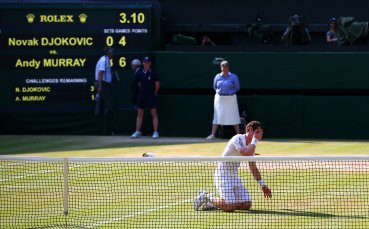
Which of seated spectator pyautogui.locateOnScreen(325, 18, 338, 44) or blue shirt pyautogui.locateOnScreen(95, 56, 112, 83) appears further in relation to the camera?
seated spectator pyautogui.locateOnScreen(325, 18, 338, 44)

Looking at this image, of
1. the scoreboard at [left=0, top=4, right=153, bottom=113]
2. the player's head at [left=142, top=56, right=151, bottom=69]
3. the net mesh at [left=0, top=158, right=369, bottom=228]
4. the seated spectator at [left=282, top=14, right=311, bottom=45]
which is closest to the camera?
the net mesh at [left=0, top=158, right=369, bottom=228]

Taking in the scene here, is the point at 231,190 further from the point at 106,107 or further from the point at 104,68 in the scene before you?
the point at 106,107

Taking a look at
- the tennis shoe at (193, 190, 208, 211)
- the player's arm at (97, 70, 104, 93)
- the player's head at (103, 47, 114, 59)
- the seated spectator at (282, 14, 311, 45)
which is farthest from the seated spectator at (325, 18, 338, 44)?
the tennis shoe at (193, 190, 208, 211)

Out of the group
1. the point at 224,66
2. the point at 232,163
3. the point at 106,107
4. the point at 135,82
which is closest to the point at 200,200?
the point at 232,163

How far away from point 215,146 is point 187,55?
3361 millimetres

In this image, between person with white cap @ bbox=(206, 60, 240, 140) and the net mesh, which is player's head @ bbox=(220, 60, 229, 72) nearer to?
person with white cap @ bbox=(206, 60, 240, 140)

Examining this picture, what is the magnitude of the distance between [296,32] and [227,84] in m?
2.47

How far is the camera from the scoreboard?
22328mm

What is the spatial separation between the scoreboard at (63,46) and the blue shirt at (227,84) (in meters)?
2.35

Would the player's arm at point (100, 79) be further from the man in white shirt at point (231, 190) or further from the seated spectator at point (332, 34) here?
the man in white shirt at point (231, 190)

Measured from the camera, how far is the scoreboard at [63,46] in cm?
2233

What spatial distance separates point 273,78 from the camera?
2220cm

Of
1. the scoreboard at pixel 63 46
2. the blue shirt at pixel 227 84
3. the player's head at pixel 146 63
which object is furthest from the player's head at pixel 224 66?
the scoreboard at pixel 63 46

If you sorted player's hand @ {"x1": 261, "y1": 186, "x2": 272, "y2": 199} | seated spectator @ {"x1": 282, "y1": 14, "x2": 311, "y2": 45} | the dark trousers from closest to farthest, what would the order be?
player's hand @ {"x1": 261, "y1": 186, "x2": 272, "y2": 199}
seated spectator @ {"x1": 282, "y1": 14, "x2": 311, "y2": 45}
the dark trousers
